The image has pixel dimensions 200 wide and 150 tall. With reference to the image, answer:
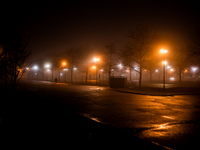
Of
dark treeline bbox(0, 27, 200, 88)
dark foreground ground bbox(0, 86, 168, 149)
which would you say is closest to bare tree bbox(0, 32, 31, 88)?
dark treeline bbox(0, 27, 200, 88)

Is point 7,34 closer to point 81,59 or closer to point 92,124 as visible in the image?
point 92,124

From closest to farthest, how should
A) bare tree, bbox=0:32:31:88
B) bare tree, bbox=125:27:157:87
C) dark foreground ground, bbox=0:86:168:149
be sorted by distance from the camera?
dark foreground ground, bbox=0:86:168:149 → bare tree, bbox=0:32:31:88 → bare tree, bbox=125:27:157:87

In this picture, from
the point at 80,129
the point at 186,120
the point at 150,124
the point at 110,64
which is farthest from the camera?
the point at 110,64

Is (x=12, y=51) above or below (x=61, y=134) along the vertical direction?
above

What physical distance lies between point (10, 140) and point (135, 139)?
3680mm

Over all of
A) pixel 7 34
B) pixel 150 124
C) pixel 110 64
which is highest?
pixel 7 34

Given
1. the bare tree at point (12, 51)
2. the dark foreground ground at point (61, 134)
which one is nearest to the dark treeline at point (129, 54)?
the bare tree at point (12, 51)

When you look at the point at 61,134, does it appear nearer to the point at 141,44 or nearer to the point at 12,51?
the point at 12,51

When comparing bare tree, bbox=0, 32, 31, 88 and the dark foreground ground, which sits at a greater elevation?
bare tree, bbox=0, 32, 31, 88

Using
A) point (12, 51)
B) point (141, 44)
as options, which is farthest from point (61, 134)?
point (141, 44)

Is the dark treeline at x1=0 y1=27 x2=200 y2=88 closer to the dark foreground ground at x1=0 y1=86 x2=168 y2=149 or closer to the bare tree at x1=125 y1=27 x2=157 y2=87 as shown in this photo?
the bare tree at x1=125 y1=27 x2=157 y2=87

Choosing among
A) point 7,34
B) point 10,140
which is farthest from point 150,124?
point 7,34

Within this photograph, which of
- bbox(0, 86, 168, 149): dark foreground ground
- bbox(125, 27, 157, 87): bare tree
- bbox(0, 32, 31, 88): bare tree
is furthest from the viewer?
bbox(125, 27, 157, 87): bare tree

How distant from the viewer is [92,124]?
237 inches
